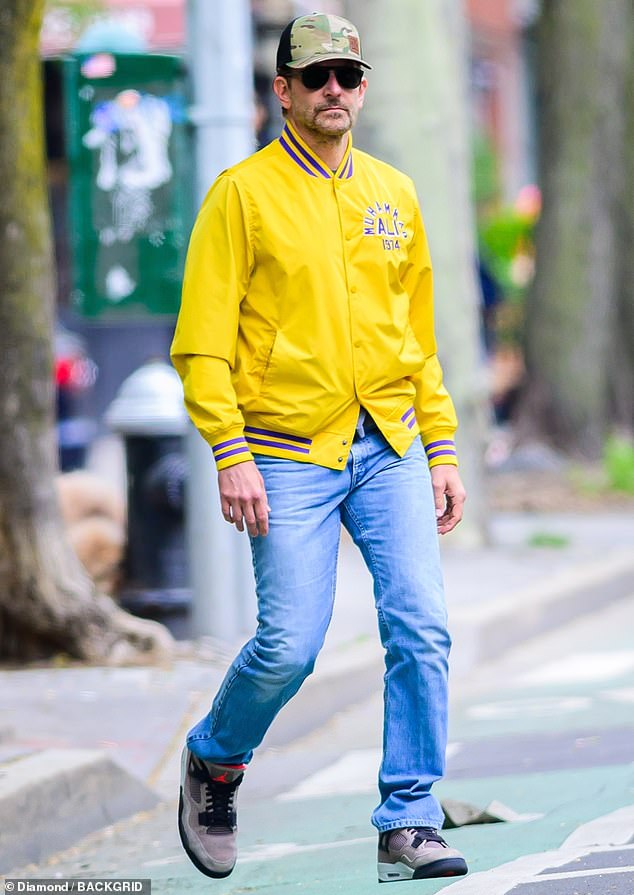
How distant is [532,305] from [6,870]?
39.4ft

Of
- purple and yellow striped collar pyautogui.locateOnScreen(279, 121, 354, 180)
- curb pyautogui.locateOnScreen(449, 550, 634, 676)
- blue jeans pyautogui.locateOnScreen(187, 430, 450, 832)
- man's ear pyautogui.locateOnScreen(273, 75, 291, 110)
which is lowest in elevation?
curb pyautogui.locateOnScreen(449, 550, 634, 676)

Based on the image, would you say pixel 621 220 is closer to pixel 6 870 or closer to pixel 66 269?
pixel 66 269

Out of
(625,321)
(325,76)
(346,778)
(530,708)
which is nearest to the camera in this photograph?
(325,76)

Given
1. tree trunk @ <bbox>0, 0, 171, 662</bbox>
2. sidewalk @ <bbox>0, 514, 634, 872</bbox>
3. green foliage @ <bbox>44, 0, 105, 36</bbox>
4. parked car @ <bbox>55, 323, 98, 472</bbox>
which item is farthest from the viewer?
green foliage @ <bbox>44, 0, 105, 36</bbox>

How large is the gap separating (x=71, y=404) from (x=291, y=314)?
40.5 ft

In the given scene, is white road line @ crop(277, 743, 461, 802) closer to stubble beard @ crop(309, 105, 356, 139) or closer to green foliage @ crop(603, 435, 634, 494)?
stubble beard @ crop(309, 105, 356, 139)

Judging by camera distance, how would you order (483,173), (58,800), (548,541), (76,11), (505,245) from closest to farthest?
(58,800) < (548,541) < (76,11) < (505,245) < (483,173)

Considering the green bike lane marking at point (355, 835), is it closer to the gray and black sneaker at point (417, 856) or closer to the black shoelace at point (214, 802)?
the gray and black sneaker at point (417, 856)

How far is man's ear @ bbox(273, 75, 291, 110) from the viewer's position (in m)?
4.41

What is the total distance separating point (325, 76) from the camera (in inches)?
170

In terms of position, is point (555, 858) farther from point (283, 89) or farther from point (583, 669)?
point (583, 669)

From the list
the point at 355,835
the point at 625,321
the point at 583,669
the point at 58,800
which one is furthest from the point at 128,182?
the point at 625,321

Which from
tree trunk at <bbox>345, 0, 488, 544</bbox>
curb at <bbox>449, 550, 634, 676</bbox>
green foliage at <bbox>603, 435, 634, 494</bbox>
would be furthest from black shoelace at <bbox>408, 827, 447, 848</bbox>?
green foliage at <bbox>603, 435, 634, 494</bbox>

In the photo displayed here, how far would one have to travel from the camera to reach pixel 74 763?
5.46 meters
